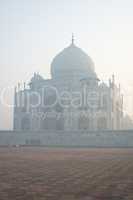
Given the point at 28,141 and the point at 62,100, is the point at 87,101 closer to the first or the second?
the point at 62,100

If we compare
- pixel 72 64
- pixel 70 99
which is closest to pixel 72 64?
pixel 72 64

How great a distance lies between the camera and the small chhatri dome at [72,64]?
48.4m

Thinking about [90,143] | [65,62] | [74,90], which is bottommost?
[90,143]

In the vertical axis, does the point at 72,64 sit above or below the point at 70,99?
above

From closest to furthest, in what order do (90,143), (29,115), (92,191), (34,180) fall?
(92,191) → (34,180) → (90,143) → (29,115)

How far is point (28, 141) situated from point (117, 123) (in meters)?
14.3

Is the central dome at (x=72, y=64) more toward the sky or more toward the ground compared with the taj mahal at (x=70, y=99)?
more toward the sky

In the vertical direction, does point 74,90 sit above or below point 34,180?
above

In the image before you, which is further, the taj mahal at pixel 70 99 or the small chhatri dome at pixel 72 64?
the small chhatri dome at pixel 72 64

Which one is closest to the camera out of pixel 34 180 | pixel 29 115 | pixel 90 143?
pixel 34 180

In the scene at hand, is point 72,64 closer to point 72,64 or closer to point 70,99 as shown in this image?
point 72,64

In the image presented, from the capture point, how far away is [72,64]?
160ft

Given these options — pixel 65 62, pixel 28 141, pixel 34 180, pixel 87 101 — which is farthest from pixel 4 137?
pixel 34 180

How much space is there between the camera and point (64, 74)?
48.3m
